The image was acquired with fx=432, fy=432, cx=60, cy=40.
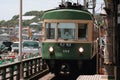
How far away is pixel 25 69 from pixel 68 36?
2577 mm

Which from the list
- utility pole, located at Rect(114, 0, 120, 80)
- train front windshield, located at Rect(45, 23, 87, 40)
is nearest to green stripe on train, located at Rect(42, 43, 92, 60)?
train front windshield, located at Rect(45, 23, 87, 40)

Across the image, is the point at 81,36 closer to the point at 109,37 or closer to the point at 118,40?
the point at 109,37

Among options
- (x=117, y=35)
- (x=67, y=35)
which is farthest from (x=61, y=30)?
(x=117, y=35)

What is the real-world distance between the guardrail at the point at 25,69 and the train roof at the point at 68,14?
2382 mm

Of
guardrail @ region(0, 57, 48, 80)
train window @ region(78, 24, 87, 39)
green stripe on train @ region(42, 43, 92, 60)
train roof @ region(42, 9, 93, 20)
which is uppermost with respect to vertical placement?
train roof @ region(42, 9, 93, 20)

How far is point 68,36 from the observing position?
740 inches

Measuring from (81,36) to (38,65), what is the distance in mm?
5194

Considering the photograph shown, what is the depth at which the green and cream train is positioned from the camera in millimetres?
18641

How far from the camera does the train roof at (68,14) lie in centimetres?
1877

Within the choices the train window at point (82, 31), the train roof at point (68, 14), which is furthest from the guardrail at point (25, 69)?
the train window at point (82, 31)

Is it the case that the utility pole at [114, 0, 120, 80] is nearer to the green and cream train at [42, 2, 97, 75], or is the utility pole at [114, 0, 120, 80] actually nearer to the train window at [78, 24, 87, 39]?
the green and cream train at [42, 2, 97, 75]

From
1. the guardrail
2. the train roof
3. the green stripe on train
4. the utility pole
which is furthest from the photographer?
the train roof

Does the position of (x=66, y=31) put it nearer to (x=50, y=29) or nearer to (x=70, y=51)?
(x=50, y=29)

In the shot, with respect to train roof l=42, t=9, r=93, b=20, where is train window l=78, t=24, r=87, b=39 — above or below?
below
